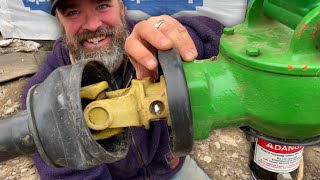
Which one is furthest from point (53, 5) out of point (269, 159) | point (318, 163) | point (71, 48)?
point (318, 163)

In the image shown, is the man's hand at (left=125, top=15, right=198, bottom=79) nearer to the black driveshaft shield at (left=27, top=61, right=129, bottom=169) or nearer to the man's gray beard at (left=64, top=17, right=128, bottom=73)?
the black driveshaft shield at (left=27, top=61, right=129, bottom=169)

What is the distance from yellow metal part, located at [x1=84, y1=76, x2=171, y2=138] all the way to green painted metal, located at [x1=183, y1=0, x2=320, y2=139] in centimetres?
6

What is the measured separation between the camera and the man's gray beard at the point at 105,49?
1885 mm

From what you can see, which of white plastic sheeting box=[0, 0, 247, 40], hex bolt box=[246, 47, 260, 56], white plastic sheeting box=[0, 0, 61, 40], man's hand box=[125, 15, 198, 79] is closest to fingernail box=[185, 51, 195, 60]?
man's hand box=[125, 15, 198, 79]

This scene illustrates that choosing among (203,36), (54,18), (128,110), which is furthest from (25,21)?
(128,110)

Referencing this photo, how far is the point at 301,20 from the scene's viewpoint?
1.87 ft

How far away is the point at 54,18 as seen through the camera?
13.4 feet

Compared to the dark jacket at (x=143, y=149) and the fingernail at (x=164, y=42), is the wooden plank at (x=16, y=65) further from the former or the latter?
the fingernail at (x=164, y=42)

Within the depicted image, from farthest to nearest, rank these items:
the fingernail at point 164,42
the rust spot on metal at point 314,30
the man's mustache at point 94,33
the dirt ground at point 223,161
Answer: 1. the dirt ground at point 223,161
2. the man's mustache at point 94,33
3. the fingernail at point 164,42
4. the rust spot on metal at point 314,30

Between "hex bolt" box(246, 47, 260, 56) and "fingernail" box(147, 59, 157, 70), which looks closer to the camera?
"hex bolt" box(246, 47, 260, 56)

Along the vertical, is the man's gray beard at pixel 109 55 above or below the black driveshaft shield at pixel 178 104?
below

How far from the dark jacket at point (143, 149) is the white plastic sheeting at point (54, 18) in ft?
6.21

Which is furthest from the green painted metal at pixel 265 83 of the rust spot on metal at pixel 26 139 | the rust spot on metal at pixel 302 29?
the rust spot on metal at pixel 26 139

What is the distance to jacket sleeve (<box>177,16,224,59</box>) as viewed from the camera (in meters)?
1.79
